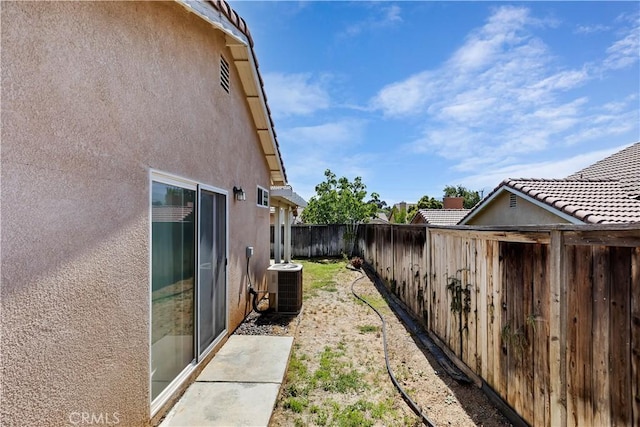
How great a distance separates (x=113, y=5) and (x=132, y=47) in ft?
1.07

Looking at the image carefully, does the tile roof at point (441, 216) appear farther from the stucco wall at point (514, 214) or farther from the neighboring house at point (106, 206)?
the neighboring house at point (106, 206)

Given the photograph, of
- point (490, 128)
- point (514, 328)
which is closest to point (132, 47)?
point (514, 328)

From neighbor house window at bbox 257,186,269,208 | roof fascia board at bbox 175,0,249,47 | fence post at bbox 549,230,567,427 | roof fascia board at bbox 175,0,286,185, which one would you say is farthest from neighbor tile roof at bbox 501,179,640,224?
roof fascia board at bbox 175,0,249,47

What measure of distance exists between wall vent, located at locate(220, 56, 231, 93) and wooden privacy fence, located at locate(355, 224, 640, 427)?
Answer: 461 centimetres

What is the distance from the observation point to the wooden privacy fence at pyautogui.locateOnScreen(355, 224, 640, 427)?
7.36ft

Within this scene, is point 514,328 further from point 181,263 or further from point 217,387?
point 181,263

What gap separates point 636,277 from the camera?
2.16m

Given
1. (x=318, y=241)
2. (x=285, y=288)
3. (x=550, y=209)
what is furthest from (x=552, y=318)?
(x=318, y=241)

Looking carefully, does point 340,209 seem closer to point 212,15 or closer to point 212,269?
point 212,269

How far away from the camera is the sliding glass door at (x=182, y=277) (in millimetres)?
3195

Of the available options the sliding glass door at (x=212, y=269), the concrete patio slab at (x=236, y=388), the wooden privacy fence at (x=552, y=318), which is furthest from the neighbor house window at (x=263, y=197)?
the wooden privacy fence at (x=552, y=318)

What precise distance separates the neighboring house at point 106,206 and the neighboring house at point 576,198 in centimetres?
780

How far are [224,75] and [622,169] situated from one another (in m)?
14.6

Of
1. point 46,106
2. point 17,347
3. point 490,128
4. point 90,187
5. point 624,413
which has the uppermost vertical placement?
point 490,128
